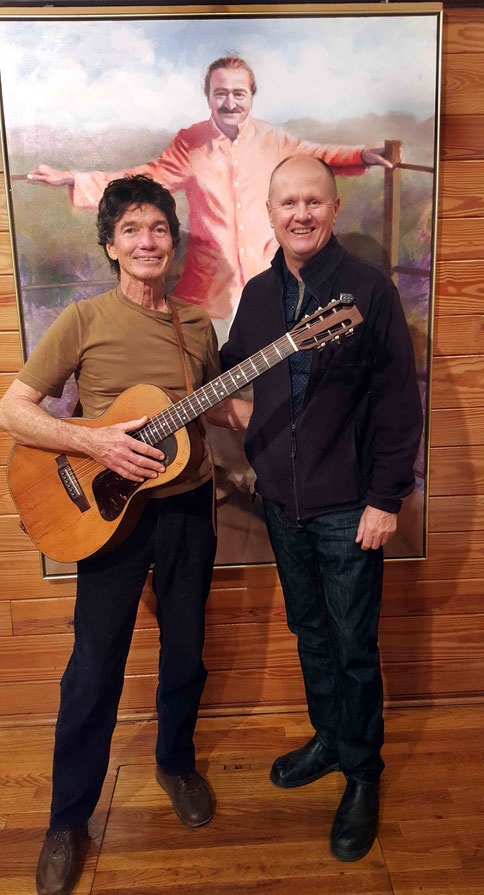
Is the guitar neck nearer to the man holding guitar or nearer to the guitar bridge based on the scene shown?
the man holding guitar

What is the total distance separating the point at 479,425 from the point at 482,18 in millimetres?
1181

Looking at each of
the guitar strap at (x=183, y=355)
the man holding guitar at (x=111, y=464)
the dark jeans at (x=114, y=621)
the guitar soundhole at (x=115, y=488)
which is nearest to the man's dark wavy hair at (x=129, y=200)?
the man holding guitar at (x=111, y=464)

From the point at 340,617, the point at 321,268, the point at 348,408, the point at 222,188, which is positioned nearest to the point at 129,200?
the point at 222,188

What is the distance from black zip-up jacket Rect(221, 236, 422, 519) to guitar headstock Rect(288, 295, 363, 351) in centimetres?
15

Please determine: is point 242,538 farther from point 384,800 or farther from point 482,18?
point 482,18

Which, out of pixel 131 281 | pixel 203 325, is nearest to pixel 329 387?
pixel 203 325

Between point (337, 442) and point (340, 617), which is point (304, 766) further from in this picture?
point (337, 442)

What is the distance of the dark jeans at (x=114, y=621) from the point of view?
5.64 ft

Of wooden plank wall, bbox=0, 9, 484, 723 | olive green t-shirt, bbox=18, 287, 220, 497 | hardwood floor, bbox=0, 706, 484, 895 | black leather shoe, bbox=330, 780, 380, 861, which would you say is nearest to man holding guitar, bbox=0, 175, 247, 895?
olive green t-shirt, bbox=18, 287, 220, 497

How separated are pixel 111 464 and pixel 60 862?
101 cm

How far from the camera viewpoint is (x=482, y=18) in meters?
1.95

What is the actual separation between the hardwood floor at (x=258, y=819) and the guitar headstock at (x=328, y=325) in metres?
1.30

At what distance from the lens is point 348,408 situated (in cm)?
170

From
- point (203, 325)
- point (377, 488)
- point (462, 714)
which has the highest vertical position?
point (203, 325)
